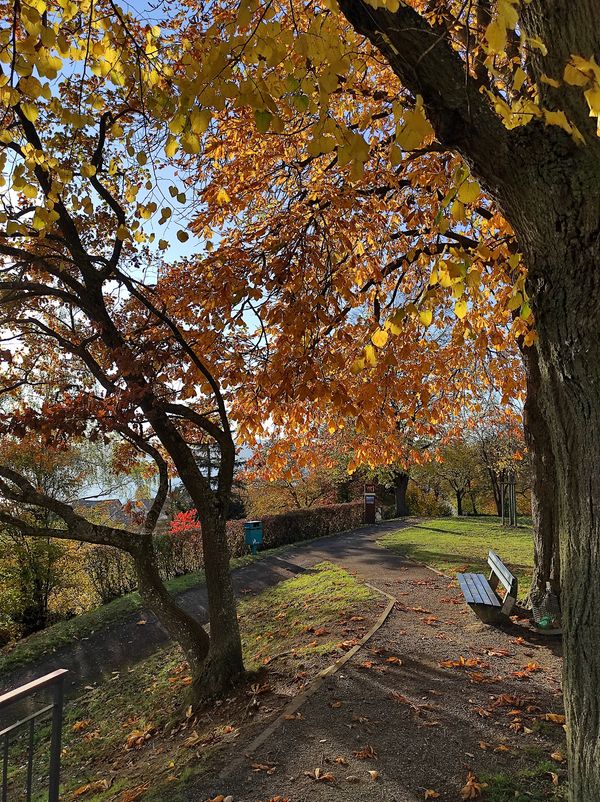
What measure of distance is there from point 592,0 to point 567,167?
0.69m

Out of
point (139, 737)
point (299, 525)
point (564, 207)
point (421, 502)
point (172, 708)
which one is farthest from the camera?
point (421, 502)

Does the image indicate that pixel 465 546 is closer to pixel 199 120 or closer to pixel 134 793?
pixel 134 793

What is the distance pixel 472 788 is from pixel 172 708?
3.74 m

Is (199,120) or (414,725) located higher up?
(199,120)

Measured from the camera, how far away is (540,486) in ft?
22.8

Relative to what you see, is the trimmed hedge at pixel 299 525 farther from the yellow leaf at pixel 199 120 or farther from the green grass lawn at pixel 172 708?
the yellow leaf at pixel 199 120

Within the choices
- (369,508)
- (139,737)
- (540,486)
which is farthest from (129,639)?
(369,508)

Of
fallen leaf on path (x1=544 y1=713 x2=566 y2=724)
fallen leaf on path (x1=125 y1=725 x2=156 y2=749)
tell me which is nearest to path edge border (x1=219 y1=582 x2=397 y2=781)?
fallen leaf on path (x1=125 y1=725 x2=156 y2=749)

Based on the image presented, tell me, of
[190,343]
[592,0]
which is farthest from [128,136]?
[592,0]

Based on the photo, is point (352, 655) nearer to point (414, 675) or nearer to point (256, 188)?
point (414, 675)

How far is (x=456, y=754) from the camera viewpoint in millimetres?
3803

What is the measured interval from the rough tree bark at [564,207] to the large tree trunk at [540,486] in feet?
15.1

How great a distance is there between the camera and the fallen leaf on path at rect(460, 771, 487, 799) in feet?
10.9

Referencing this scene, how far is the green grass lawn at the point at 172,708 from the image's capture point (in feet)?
14.8
